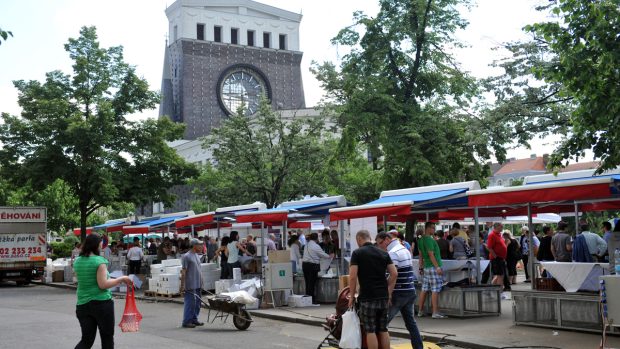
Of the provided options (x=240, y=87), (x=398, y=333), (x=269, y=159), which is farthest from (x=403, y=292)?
(x=240, y=87)

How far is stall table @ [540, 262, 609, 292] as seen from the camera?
12.7m

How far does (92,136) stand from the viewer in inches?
1287

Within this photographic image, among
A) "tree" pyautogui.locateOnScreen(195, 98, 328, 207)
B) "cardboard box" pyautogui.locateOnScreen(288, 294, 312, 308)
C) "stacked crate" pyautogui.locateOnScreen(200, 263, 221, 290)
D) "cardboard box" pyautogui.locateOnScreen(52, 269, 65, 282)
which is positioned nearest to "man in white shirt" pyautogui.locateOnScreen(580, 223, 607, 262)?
"cardboard box" pyautogui.locateOnScreen(288, 294, 312, 308)

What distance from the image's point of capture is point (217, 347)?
12367 mm

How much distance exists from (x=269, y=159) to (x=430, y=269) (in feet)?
95.1

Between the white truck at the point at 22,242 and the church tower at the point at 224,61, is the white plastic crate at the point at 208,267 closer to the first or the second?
the white truck at the point at 22,242

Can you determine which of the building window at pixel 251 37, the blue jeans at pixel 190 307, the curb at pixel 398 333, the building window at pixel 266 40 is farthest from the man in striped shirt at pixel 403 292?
the building window at pixel 266 40

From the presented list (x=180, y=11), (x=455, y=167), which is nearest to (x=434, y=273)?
(x=455, y=167)

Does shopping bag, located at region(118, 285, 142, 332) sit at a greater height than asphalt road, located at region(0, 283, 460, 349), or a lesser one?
greater

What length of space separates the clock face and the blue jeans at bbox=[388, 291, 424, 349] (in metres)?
85.2

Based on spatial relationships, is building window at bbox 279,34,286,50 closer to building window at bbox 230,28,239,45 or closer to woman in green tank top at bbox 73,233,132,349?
building window at bbox 230,28,239,45

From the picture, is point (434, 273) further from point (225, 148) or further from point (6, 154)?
point (225, 148)

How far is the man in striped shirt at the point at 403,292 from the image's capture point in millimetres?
10578

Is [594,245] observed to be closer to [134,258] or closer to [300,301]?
[300,301]
